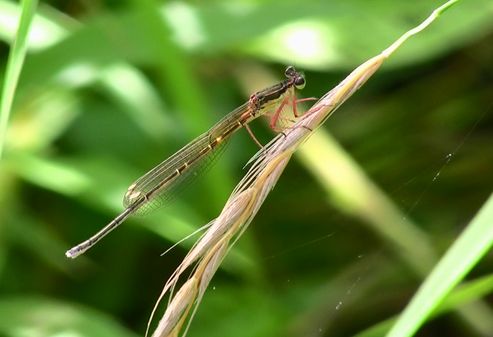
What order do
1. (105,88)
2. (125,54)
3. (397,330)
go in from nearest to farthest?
(397,330) < (125,54) < (105,88)

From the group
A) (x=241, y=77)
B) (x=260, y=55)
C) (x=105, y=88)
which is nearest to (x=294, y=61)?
(x=260, y=55)

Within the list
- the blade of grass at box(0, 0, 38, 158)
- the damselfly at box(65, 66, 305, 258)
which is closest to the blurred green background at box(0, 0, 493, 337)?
the damselfly at box(65, 66, 305, 258)

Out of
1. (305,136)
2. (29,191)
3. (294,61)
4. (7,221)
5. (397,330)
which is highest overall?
(29,191)

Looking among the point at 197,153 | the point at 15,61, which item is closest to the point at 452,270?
the point at 15,61

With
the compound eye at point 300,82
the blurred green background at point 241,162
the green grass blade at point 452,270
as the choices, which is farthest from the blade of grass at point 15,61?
the compound eye at point 300,82

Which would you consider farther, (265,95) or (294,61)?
(294,61)

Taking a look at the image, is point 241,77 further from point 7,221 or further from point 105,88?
point 7,221
